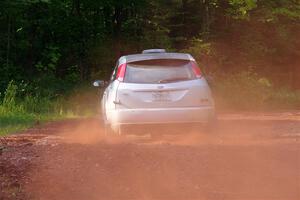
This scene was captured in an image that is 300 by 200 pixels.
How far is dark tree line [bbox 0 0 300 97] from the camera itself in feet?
93.4

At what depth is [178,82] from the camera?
11.8 meters

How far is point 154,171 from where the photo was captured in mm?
8297

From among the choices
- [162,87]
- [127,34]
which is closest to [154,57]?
[162,87]

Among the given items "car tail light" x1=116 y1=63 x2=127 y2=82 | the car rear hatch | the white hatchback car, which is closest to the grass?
"car tail light" x1=116 y1=63 x2=127 y2=82

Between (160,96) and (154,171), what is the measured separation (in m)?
3.57

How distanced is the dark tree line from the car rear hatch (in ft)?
44.4

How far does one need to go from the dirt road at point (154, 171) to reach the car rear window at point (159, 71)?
3.40 ft

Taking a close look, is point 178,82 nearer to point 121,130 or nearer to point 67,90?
point 121,130

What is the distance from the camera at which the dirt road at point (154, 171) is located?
7.27m

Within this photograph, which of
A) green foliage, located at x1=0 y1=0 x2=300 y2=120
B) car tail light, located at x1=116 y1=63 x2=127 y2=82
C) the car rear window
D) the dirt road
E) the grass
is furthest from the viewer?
green foliage, located at x1=0 y1=0 x2=300 y2=120

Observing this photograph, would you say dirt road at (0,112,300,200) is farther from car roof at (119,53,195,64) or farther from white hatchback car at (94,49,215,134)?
car roof at (119,53,195,64)

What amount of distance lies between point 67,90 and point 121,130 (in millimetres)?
13708

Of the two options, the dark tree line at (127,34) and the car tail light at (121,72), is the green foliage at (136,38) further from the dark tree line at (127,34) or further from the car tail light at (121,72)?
the car tail light at (121,72)

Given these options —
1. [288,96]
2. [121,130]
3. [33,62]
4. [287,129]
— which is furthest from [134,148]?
[33,62]
